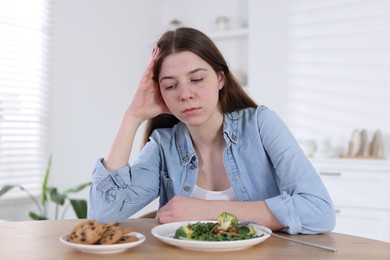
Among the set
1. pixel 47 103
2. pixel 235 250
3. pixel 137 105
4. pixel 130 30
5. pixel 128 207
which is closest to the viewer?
pixel 235 250

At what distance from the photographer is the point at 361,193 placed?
11.3ft

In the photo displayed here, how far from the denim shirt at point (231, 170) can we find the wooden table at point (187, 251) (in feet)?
0.72

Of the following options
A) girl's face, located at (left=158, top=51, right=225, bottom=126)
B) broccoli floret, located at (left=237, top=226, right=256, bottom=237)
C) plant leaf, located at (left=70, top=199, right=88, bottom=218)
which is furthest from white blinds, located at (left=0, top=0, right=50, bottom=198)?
broccoli floret, located at (left=237, top=226, right=256, bottom=237)

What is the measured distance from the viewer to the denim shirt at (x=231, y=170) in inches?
59.0

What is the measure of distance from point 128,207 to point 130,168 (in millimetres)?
124

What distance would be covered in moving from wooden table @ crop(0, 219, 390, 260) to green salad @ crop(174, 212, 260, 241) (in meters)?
0.03

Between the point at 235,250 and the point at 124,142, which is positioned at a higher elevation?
the point at 124,142

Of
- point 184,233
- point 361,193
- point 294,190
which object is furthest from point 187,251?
point 361,193

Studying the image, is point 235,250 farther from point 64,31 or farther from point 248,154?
point 64,31

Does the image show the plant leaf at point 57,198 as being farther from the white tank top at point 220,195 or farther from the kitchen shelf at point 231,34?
the kitchen shelf at point 231,34

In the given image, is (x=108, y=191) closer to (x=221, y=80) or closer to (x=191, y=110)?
(x=191, y=110)

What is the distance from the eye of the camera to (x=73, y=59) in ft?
13.2

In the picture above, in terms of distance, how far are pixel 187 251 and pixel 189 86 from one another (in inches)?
23.1

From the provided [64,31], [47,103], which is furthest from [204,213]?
[64,31]
